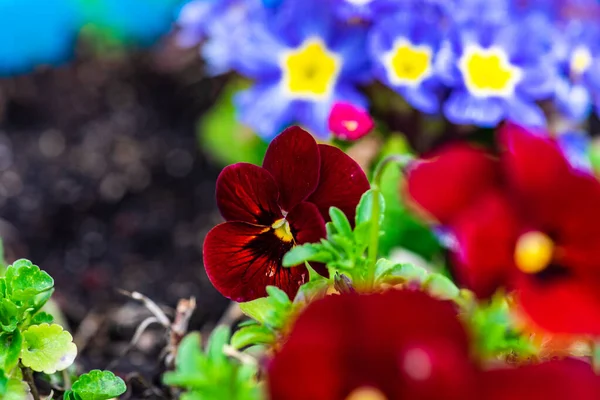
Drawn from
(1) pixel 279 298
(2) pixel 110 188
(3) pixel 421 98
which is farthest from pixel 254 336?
(2) pixel 110 188

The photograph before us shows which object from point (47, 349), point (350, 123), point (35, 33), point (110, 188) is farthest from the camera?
point (35, 33)

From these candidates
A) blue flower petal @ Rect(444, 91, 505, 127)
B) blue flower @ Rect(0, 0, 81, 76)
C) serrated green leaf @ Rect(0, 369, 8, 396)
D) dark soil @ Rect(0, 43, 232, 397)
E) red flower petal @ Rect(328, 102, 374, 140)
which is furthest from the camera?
blue flower @ Rect(0, 0, 81, 76)

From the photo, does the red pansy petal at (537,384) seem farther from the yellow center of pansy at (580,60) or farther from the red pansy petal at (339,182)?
the yellow center of pansy at (580,60)

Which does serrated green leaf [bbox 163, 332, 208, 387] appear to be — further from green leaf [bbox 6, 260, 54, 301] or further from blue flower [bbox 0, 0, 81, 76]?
blue flower [bbox 0, 0, 81, 76]

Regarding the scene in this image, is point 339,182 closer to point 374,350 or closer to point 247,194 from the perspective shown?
point 247,194

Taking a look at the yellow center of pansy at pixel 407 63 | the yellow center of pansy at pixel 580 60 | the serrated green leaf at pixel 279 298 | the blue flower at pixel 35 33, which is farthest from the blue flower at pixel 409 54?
the blue flower at pixel 35 33

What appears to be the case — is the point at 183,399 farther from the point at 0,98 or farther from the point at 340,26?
the point at 0,98

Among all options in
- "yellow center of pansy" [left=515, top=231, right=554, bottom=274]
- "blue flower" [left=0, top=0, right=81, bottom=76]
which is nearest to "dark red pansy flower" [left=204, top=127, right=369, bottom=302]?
"yellow center of pansy" [left=515, top=231, right=554, bottom=274]
